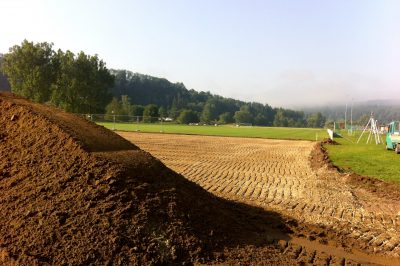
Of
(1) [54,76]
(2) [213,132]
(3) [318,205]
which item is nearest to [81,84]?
(1) [54,76]

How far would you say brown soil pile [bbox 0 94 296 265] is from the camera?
4.77 m

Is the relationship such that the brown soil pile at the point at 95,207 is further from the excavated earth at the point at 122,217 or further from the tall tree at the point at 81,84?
the tall tree at the point at 81,84

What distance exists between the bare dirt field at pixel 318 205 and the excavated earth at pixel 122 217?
40 mm

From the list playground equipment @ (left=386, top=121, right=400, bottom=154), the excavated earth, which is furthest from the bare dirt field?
playground equipment @ (left=386, top=121, right=400, bottom=154)

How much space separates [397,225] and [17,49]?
7520 cm

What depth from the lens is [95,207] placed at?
5.26 metres

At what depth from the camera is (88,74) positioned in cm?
7738

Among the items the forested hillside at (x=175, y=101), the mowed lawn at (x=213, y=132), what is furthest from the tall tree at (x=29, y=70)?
the forested hillside at (x=175, y=101)

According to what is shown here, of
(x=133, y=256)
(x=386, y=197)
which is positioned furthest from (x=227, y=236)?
(x=386, y=197)

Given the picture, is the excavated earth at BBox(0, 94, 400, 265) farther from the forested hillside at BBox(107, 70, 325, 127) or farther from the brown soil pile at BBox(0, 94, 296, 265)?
the forested hillside at BBox(107, 70, 325, 127)

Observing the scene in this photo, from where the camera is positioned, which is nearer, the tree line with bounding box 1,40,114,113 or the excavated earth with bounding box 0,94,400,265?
the excavated earth with bounding box 0,94,400,265

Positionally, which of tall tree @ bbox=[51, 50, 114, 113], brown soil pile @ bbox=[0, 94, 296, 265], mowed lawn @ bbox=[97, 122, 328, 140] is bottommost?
mowed lawn @ bbox=[97, 122, 328, 140]

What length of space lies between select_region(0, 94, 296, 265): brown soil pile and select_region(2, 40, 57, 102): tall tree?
68466mm

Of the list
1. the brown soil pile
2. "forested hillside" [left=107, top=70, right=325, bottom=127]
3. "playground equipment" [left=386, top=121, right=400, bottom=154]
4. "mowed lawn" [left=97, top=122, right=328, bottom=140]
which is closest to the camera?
the brown soil pile
